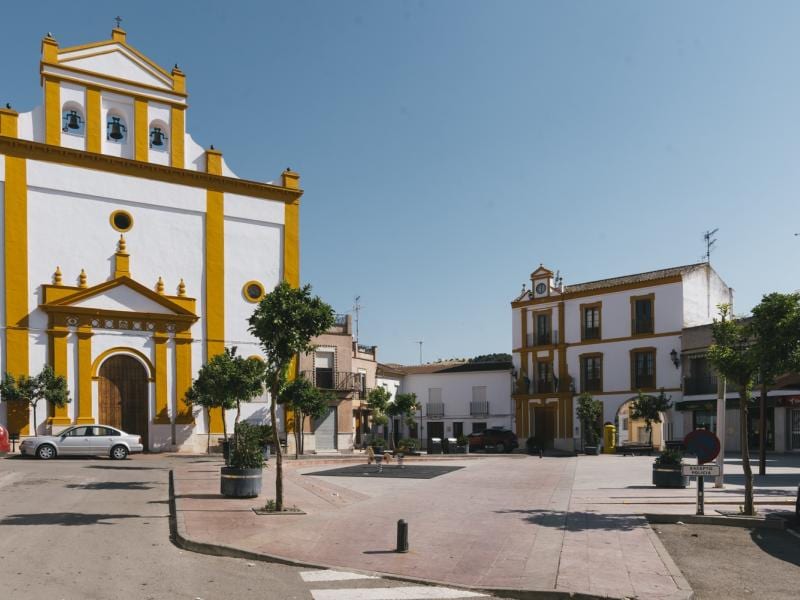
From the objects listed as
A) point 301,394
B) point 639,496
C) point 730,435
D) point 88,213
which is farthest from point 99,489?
point 730,435

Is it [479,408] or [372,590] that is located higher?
[372,590]

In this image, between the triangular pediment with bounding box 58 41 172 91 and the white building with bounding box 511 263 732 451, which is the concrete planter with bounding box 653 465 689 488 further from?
the triangular pediment with bounding box 58 41 172 91

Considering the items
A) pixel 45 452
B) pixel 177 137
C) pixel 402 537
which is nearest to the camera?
pixel 402 537

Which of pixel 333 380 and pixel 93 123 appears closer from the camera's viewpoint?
pixel 93 123

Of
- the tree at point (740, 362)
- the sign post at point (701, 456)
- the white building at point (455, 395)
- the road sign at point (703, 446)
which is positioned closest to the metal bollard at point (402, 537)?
the sign post at point (701, 456)

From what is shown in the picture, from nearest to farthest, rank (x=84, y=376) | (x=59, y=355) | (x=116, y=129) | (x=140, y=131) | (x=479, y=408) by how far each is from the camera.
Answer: (x=59, y=355), (x=84, y=376), (x=116, y=129), (x=140, y=131), (x=479, y=408)

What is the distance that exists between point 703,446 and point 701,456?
0.18 m

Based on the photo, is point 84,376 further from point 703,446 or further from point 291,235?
point 703,446

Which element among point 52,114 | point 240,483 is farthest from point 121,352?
point 240,483

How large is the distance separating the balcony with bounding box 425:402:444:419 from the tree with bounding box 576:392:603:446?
14291mm

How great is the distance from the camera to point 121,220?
1243 inches

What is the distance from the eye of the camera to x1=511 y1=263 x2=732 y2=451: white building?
40969 millimetres

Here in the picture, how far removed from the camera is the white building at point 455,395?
51188 millimetres

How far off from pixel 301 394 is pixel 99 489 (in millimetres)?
14398
